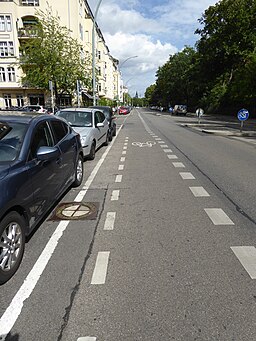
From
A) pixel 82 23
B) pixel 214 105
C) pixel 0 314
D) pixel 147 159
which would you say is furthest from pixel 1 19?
pixel 0 314

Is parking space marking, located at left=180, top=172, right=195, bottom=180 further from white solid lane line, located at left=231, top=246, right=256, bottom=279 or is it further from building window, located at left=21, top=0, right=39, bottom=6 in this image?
building window, located at left=21, top=0, right=39, bottom=6

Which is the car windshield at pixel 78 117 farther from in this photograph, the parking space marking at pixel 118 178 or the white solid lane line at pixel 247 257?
the white solid lane line at pixel 247 257

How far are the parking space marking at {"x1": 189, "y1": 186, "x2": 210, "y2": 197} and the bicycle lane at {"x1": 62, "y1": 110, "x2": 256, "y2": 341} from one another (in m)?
0.20

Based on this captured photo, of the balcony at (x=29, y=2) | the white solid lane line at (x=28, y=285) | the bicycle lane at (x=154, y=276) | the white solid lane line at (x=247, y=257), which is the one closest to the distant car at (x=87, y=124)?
the bicycle lane at (x=154, y=276)

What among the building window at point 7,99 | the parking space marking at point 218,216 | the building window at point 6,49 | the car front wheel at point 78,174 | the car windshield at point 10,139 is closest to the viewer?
the car windshield at point 10,139

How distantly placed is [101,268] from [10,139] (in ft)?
6.67

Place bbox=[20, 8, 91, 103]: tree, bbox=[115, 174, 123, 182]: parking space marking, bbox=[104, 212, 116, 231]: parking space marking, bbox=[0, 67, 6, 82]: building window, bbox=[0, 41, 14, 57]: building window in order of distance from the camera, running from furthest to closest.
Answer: bbox=[0, 67, 6, 82]: building window < bbox=[0, 41, 14, 57]: building window < bbox=[20, 8, 91, 103]: tree < bbox=[115, 174, 123, 182]: parking space marking < bbox=[104, 212, 116, 231]: parking space marking

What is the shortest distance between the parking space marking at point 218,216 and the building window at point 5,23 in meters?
40.9

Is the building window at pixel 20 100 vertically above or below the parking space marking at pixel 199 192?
above

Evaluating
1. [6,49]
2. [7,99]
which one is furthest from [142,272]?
[7,99]

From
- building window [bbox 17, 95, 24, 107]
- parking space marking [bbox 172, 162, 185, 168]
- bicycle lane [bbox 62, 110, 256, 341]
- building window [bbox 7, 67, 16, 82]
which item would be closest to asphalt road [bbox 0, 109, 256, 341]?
bicycle lane [bbox 62, 110, 256, 341]

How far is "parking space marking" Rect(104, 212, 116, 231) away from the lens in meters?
3.91

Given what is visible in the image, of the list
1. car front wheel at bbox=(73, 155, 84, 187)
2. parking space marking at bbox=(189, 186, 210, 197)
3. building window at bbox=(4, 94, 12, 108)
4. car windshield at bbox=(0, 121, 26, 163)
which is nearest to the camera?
car windshield at bbox=(0, 121, 26, 163)

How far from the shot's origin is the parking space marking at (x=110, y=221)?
391cm
